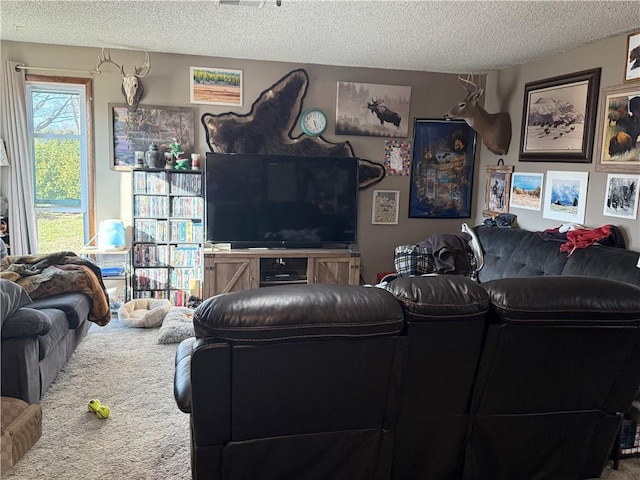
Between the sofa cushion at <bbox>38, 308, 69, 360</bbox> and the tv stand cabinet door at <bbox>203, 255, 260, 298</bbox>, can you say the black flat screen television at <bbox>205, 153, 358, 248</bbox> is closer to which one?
the tv stand cabinet door at <bbox>203, 255, 260, 298</bbox>

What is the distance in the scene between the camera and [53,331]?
2984 millimetres

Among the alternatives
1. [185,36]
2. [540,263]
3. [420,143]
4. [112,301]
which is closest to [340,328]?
[540,263]

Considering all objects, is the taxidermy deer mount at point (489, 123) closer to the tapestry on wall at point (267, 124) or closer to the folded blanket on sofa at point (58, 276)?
the tapestry on wall at point (267, 124)

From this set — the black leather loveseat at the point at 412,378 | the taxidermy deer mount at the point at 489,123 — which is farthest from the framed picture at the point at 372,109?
the black leather loveseat at the point at 412,378

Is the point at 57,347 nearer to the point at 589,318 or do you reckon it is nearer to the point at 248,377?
the point at 248,377

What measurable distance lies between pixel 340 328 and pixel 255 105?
401 centimetres

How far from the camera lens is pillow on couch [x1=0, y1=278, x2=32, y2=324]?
252 centimetres

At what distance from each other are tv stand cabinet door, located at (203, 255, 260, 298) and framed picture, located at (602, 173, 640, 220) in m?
3.05

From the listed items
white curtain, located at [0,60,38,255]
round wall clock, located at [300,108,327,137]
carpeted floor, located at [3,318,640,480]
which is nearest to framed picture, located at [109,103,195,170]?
white curtain, located at [0,60,38,255]

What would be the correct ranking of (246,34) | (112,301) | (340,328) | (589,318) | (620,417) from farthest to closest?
(112,301)
(246,34)
(620,417)
(589,318)
(340,328)

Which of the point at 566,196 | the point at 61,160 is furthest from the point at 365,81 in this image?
the point at 61,160

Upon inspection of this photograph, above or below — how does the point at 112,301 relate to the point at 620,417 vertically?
below

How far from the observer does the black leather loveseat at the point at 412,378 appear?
157 centimetres

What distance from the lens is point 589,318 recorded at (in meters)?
1.74
